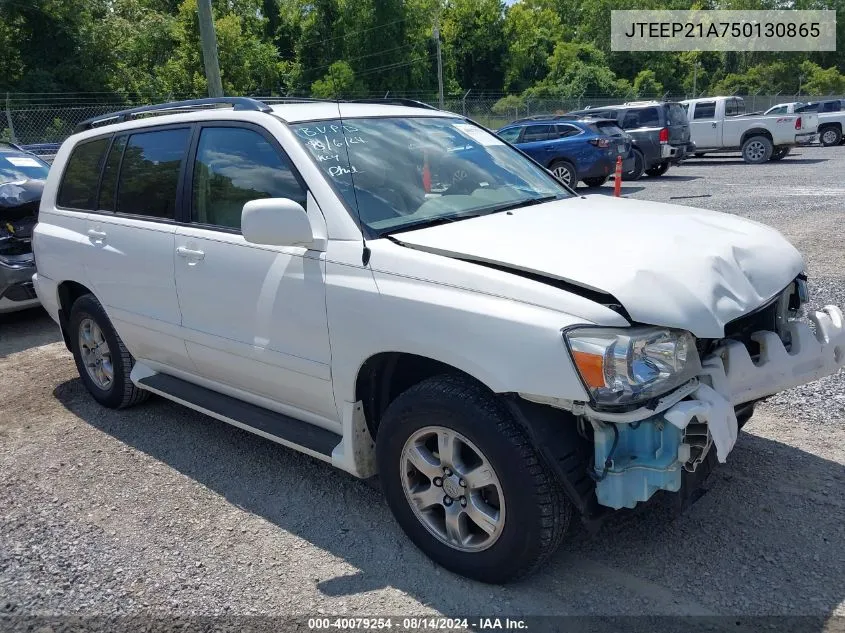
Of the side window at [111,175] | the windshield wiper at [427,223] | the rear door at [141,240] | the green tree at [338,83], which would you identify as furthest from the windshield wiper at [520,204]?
the green tree at [338,83]

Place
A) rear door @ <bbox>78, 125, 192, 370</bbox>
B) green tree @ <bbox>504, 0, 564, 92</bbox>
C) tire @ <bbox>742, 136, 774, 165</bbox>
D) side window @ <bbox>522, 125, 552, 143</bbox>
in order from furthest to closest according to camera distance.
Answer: green tree @ <bbox>504, 0, 564, 92</bbox> < tire @ <bbox>742, 136, 774, 165</bbox> < side window @ <bbox>522, 125, 552, 143</bbox> < rear door @ <bbox>78, 125, 192, 370</bbox>

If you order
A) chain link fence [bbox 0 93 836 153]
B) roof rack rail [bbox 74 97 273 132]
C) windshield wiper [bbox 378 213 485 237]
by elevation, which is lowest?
windshield wiper [bbox 378 213 485 237]

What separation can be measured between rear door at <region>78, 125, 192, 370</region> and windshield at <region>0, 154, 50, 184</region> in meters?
3.68

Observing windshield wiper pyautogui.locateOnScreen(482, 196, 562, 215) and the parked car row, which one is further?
the parked car row

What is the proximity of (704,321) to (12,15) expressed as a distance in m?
42.4

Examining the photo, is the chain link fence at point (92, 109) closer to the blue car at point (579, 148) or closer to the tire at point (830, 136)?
the blue car at point (579, 148)

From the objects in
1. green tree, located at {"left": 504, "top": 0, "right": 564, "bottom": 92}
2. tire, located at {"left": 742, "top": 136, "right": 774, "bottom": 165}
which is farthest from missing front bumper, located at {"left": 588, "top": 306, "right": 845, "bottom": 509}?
green tree, located at {"left": 504, "top": 0, "right": 564, "bottom": 92}

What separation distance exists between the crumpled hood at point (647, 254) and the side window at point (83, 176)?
107 inches

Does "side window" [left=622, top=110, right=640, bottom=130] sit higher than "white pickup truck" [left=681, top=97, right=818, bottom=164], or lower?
higher

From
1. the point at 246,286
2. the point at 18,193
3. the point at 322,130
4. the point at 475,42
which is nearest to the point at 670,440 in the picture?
the point at 246,286

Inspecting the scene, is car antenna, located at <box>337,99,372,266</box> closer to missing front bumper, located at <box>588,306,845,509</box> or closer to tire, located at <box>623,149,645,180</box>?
missing front bumper, located at <box>588,306,845,509</box>

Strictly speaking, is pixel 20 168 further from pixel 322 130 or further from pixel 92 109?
pixel 92 109

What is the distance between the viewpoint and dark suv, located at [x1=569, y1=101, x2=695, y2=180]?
1839 cm

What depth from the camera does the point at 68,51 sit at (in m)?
37.2
